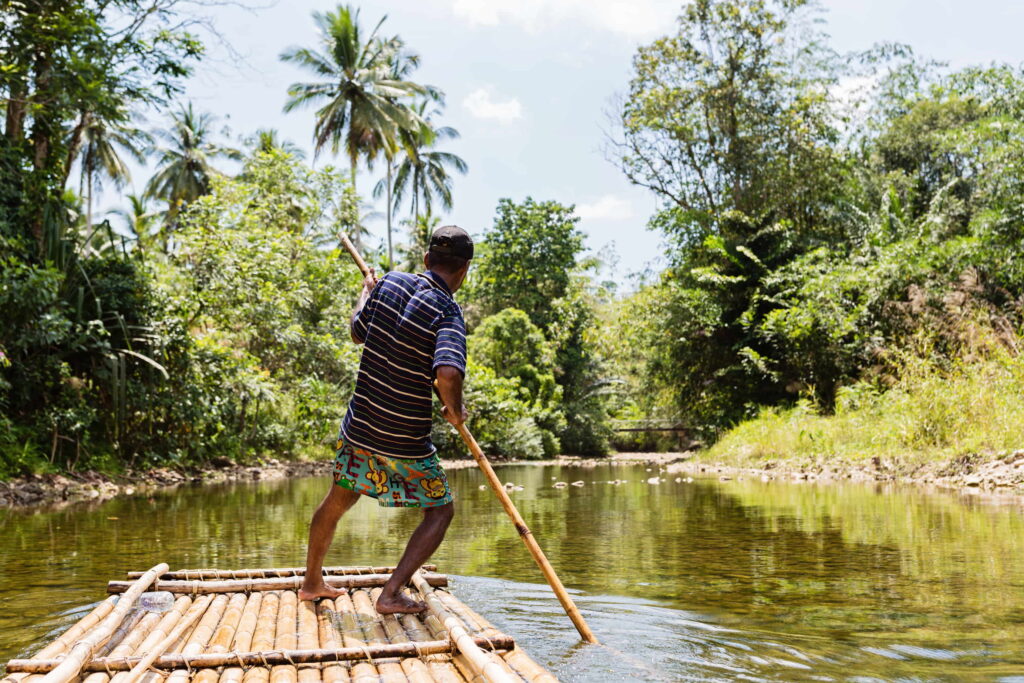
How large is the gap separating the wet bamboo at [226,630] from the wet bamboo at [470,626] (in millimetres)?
746

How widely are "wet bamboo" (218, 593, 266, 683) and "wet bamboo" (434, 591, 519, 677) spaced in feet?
2.23

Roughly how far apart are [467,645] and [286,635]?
A: 785 millimetres

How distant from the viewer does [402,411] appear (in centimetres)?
320

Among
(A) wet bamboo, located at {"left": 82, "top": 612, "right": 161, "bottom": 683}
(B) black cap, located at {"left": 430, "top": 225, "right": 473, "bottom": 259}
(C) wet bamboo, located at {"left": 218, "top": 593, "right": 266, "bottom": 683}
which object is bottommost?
(C) wet bamboo, located at {"left": 218, "top": 593, "right": 266, "bottom": 683}

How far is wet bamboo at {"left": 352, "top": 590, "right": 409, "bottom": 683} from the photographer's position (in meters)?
2.32

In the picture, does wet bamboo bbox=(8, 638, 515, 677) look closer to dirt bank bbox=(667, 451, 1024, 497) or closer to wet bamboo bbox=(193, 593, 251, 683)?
wet bamboo bbox=(193, 593, 251, 683)

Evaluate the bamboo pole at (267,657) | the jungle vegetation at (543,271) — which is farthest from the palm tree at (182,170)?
the bamboo pole at (267,657)

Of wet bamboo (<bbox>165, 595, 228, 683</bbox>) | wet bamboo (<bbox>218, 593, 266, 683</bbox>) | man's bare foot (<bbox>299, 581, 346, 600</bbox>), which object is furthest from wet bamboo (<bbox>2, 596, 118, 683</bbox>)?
man's bare foot (<bbox>299, 581, 346, 600</bbox>)

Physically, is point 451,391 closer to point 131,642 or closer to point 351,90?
point 131,642

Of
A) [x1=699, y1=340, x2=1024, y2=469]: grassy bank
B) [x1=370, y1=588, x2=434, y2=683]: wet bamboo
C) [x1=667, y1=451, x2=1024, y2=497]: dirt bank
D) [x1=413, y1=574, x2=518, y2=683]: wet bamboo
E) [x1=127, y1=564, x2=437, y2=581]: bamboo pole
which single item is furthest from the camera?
[x1=699, y1=340, x2=1024, y2=469]: grassy bank

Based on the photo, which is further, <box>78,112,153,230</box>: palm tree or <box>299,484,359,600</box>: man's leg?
<box>78,112,153,230</box>: palm tree

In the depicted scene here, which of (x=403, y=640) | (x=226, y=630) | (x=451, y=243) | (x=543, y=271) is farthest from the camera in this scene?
(x=543, y=271)

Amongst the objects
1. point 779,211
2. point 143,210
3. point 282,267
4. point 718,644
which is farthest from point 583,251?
point 718,644

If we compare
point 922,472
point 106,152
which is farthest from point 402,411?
point 106,152
